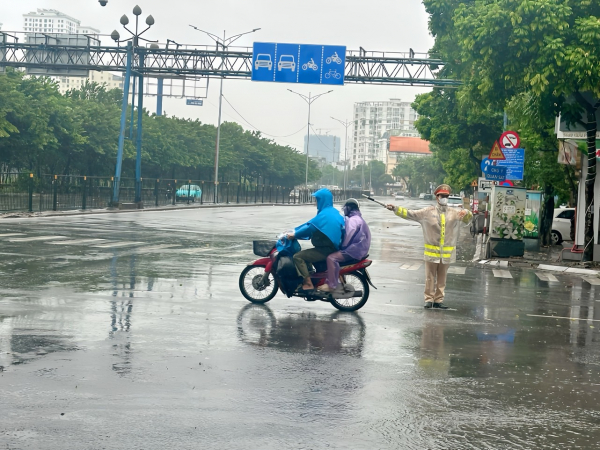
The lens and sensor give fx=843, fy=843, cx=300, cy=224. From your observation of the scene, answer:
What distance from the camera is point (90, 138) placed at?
61.2m

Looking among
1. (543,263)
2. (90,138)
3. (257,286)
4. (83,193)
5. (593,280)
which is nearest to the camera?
(257,286)

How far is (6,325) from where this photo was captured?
9266 millimetres

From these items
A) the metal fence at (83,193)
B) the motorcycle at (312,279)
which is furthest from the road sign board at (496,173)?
the metal fence at (83,193)

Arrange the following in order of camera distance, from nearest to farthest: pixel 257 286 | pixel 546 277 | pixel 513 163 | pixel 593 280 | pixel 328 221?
pixel 328 221
pixel 257 286
pixel 593 280
pixel 546 277
pixel 513 163

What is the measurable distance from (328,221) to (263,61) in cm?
3286

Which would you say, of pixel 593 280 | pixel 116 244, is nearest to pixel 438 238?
pixel 593 280

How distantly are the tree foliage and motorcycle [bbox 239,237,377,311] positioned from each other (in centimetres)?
3677

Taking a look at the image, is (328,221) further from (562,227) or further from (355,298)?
(562,227)

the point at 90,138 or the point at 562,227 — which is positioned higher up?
the point at 90,138

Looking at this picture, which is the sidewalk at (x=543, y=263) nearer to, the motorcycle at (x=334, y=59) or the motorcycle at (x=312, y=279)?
the motorcycle at (x=312, y=279)

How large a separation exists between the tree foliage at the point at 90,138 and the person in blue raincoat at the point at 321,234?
1472 inches

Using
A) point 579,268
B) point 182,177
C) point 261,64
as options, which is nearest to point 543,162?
point 579,268

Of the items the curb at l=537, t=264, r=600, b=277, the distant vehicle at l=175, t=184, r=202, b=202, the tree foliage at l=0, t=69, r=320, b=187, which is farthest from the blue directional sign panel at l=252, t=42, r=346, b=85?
the curb at l=537, t=264, r=600, b=277

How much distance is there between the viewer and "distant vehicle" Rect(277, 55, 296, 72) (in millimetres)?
42688
